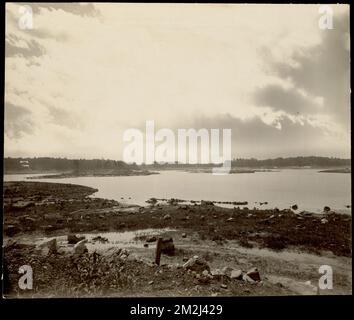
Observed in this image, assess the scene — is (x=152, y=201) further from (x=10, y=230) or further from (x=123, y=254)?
(x=10, y=230)

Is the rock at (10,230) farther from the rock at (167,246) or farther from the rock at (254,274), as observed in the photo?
the rock at (254,274)

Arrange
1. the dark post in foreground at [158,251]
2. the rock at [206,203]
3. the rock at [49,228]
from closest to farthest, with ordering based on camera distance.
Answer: the dark post in foreground at [158,251] → the rock at [49,228] → the rock at [206,203]

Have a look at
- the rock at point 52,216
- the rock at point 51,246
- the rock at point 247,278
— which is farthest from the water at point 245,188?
the rock at point 247,278

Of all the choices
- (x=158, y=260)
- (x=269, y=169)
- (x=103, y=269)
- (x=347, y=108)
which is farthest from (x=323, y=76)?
(x=103, y=269)

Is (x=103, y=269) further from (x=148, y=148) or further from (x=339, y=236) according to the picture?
(x=339, y=236)

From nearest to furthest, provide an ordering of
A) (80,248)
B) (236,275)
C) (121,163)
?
1. (236,275)
2. (80,248)
3. (121,163)

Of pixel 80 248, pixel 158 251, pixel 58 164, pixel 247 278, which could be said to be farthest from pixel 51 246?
pixel 247 278
